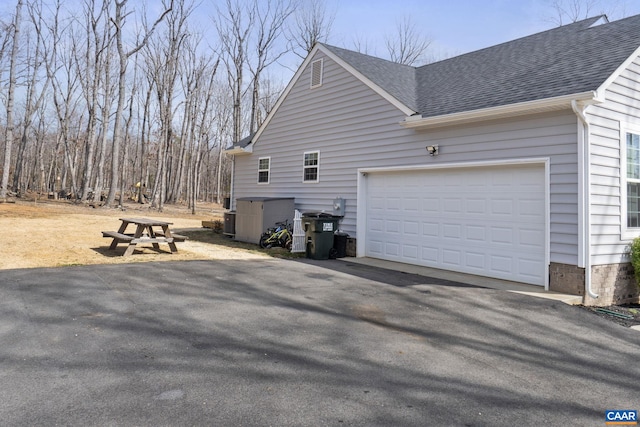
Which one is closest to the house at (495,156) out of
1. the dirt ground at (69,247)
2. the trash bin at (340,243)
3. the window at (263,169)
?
the trash bin at (340,243)

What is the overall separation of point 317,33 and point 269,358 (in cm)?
2531

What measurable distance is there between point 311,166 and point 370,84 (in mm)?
2956

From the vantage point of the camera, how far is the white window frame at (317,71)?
38.9 ft

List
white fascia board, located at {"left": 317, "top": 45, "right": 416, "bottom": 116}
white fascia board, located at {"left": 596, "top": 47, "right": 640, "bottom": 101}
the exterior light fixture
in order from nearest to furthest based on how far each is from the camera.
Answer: white fascia board, located at {"left": 596, "top": 47, "right": 640, "bottom": 101} < the exterior light fixture < white fascia board, located at {"left": 317, "top": 45, "right": 416, "bottom": 116}

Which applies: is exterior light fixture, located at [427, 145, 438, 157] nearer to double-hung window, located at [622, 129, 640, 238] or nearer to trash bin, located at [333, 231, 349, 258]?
trash bin, located at [333, 231, 349, 258]

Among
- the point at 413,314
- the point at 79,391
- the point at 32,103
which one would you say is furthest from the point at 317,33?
the point at 79,391

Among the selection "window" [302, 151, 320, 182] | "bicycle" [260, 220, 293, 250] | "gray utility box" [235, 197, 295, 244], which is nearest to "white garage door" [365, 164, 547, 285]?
"window" [302, 151, 320, 182]

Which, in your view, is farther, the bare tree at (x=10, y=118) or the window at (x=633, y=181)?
the bare tree at (x=10, y=118)

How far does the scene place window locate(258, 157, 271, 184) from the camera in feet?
44.9

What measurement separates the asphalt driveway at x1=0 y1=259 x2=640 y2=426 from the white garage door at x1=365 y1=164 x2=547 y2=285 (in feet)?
4.15

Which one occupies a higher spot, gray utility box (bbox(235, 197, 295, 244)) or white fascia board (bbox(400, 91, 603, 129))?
white fascia board (bbox(400, 91, 603, 129))

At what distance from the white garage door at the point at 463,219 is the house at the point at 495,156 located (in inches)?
1.0

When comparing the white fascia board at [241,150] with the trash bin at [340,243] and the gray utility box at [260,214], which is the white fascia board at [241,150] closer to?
the gray utility box at [260,214]

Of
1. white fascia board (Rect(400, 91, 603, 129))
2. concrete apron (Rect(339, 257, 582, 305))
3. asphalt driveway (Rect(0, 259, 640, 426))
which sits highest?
white fascia board (Rect(400, 91, 603, 129))
